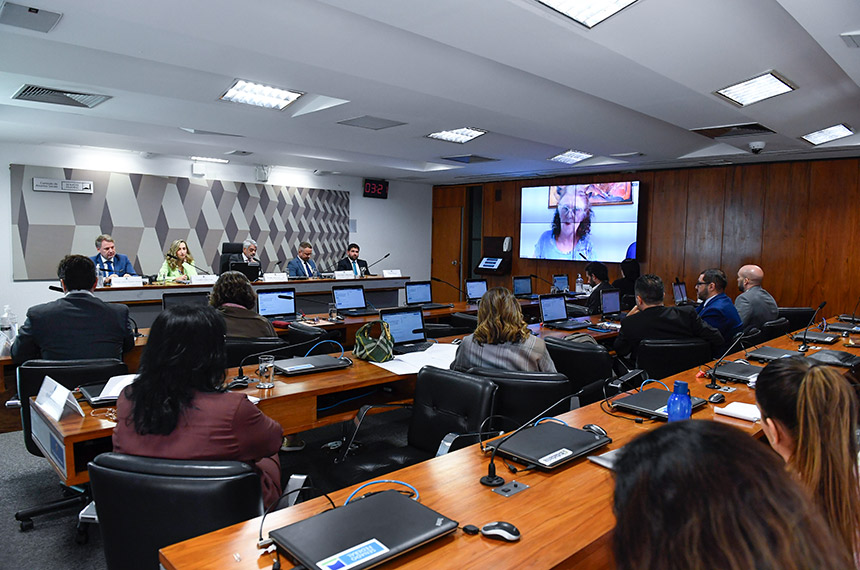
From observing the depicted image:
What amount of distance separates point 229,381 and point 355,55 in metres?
2.09

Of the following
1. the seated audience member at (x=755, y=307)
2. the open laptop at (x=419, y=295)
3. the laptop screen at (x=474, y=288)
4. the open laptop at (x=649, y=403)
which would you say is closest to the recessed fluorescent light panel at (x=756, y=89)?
the seated audience member at (x=755, y=307)

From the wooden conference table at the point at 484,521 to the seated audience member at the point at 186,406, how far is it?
13.2 inches

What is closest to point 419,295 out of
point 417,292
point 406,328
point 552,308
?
point 417,292

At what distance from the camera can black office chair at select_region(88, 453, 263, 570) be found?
4.59 feet

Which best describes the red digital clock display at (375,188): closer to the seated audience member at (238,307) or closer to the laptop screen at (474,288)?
the laptop screen at (474,288)

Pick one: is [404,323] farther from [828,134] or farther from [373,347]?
[828,134]

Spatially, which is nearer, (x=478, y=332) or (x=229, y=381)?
(x=229, y=381)

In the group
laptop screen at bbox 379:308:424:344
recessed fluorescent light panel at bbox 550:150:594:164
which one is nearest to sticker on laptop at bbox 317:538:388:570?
laptop screen at bbox 379:308:424:344

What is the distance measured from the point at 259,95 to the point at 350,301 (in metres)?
2.30

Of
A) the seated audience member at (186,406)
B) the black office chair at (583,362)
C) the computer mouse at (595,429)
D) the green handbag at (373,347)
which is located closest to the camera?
the seated audience member at (186,406)

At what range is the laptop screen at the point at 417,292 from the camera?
20.6 ft

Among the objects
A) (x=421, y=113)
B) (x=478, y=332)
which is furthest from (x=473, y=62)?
(x=478, y=332)

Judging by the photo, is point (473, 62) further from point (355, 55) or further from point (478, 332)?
point (478, 332)

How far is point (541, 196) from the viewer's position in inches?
386
